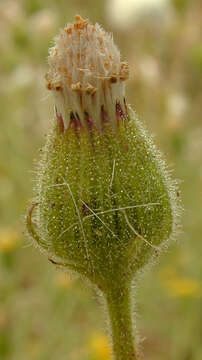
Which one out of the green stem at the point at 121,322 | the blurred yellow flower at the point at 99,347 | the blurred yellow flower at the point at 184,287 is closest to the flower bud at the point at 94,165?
the green stem at the point at 121,322

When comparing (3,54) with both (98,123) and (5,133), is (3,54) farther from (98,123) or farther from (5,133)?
(98,123)

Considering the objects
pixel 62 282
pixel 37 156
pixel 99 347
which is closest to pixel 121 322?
pixel 99 347

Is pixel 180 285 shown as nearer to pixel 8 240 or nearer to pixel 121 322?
pixel 8 240

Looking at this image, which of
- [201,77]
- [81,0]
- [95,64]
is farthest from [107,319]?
[81,0]

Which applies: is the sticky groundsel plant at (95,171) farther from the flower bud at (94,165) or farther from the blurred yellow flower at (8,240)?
the blurred yellow flower at (8,240)

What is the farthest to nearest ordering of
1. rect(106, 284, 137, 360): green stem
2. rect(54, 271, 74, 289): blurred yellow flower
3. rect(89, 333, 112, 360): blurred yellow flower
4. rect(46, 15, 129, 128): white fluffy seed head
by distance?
rect(54, 271, 74, 289): blurred yellow flower < rect(89, 333, 112, 360): blurred yellow flower < rect(106, 284, 137, 360): green stem < rect(46, 15, 129, 128): white fluffy seed head

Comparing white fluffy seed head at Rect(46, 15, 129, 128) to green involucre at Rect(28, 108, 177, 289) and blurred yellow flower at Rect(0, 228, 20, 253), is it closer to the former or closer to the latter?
green involucre at Rect(28, 108, 177, 289)

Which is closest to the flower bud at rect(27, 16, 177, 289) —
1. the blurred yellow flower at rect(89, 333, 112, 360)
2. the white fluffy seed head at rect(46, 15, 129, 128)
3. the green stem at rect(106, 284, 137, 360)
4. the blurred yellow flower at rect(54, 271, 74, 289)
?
the white fluffy seed head at rect(46, 15, 129, 128)

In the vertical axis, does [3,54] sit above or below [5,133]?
above
